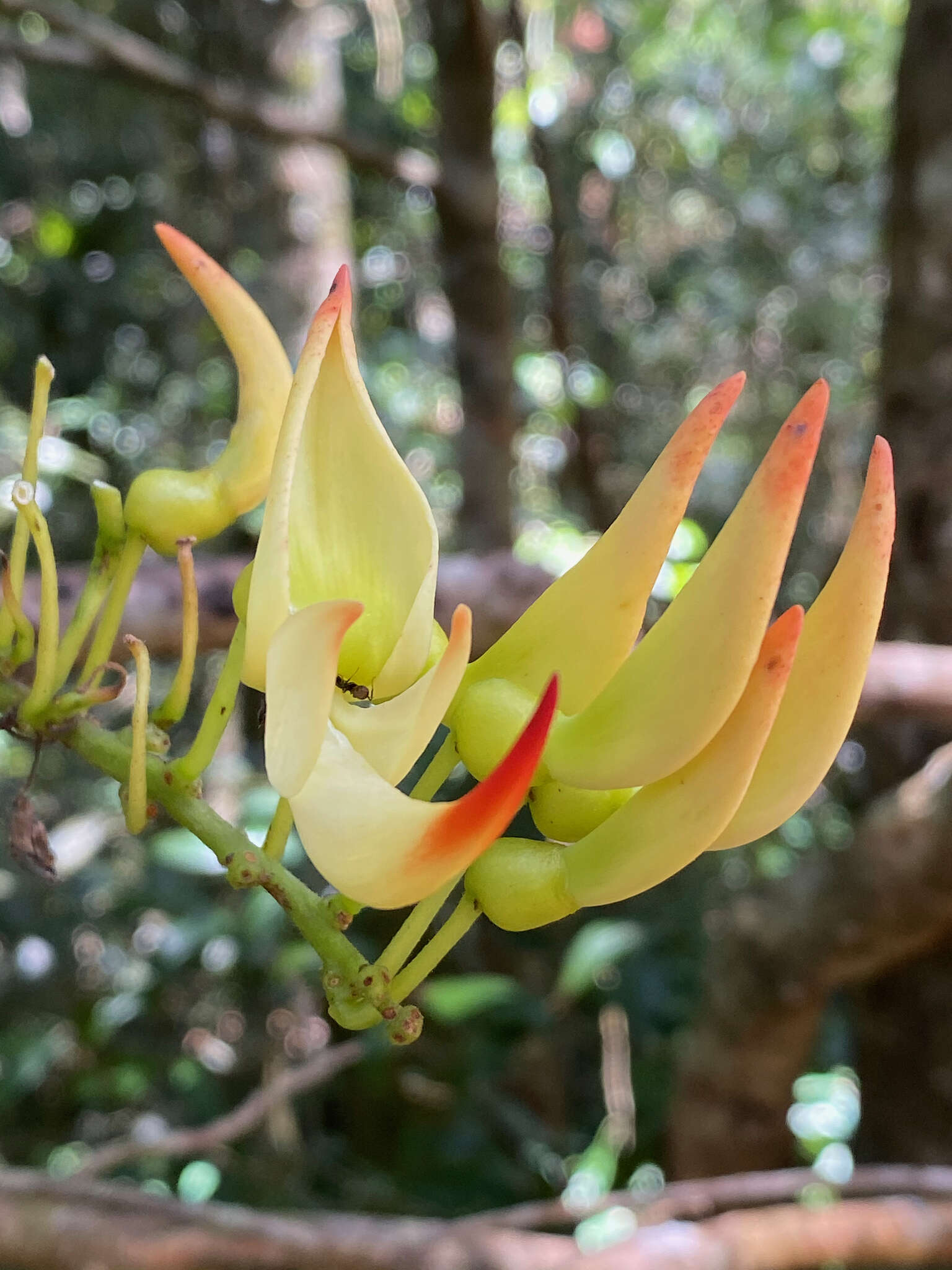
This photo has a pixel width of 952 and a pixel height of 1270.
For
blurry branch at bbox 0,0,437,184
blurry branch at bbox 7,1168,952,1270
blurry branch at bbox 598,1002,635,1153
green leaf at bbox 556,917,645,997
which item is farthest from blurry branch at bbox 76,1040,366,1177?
blurry branch at bbox 0,0,437,184

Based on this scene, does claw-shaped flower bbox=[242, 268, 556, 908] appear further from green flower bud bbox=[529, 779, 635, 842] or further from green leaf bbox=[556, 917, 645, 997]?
green leaf bbox=[556, 917, 645, 997]

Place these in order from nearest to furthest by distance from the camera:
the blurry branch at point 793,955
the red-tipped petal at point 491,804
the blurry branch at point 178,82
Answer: the red-tipped petal at point 491,804
the blurry branch at point 793,955
the blurry branch at point 178,82

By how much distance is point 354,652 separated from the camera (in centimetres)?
26

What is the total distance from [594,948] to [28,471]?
1168 millimetres

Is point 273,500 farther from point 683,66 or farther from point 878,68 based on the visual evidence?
point 878,68

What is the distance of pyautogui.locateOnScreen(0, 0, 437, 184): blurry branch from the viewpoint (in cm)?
142

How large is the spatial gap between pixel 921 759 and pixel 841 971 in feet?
1.07

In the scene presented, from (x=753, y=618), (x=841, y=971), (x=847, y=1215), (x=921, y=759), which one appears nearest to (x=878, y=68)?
(x=921, y=759)

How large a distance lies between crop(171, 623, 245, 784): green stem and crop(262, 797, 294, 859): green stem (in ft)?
0.08

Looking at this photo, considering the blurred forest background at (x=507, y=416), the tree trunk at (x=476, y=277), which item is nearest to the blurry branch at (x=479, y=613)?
the blurred forest background at (x=507, y=416)

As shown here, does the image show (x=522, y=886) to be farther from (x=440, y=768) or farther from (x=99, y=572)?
(x=99, y=572)

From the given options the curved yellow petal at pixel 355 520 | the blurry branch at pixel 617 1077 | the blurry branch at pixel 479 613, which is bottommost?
→ the blurry branch at pixel 617 1077

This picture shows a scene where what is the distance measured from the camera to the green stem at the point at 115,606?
31 centimetres

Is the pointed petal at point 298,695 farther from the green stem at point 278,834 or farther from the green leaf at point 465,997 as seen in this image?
the green leaf at point 465,997
